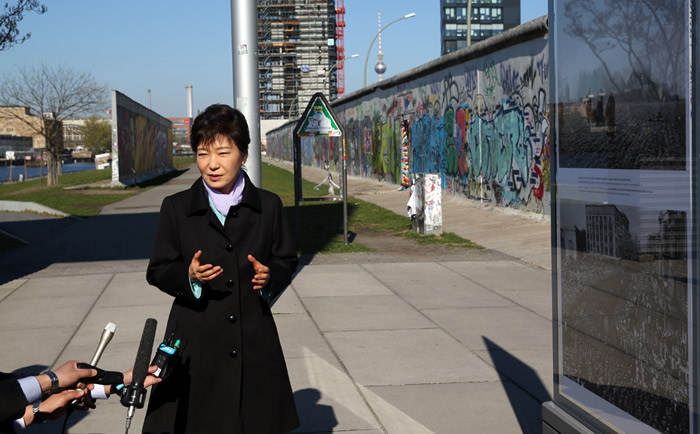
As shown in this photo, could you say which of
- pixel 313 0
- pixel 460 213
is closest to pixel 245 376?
pixel 460 213

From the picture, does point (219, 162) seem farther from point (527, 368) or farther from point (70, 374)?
point (527, 368)

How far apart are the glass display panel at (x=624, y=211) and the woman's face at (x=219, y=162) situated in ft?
4.24

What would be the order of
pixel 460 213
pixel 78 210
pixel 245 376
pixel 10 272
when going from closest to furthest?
pixel 245 376
pixel 10 272
pixel 460 213
pixel 78 210

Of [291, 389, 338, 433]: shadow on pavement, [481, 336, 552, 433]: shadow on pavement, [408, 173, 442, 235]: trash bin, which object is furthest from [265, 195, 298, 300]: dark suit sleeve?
[408, 173, 442, 235]: trash bin

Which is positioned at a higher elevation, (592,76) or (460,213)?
(592,76)

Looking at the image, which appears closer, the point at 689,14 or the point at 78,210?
the point at 689,14

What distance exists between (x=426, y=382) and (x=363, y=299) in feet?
9.62

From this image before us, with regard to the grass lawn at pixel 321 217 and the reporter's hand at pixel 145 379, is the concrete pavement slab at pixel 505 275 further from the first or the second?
the reporter's hand at pixel 145 379

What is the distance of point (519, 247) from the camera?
12.0 m

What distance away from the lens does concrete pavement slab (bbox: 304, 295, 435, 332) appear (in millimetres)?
7027

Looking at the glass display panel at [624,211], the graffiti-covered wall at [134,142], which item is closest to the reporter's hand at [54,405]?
the glass display panel at [624,211]

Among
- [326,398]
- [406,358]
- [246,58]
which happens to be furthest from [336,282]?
[326,398]

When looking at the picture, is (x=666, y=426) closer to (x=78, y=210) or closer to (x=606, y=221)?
(x=606, y=221)

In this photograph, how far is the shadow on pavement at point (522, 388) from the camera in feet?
15.2
